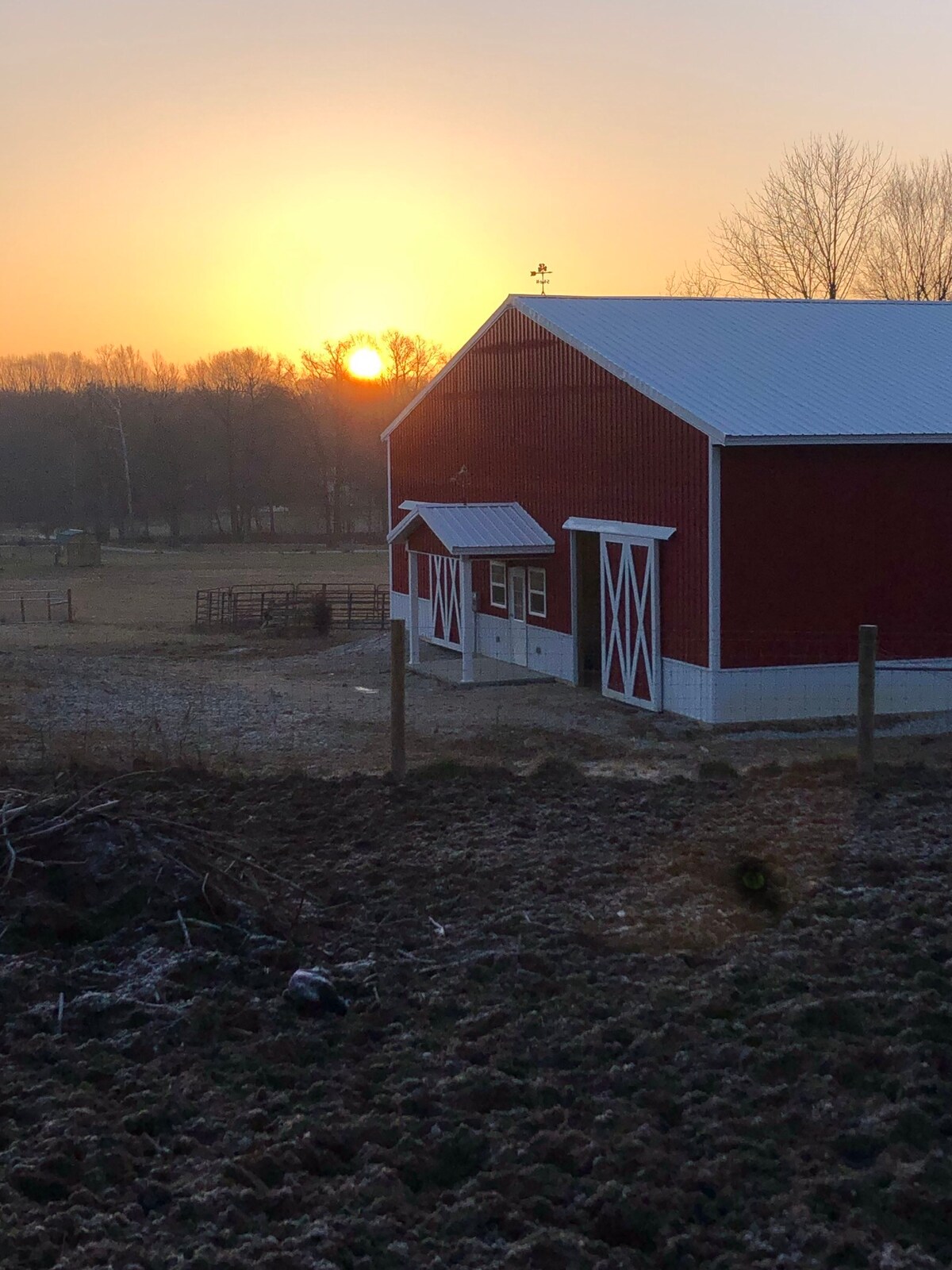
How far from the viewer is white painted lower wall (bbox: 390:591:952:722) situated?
638 inches

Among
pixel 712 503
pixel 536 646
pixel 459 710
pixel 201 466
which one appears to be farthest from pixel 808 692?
pixel 201 466

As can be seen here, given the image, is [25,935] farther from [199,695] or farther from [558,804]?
[199,695]

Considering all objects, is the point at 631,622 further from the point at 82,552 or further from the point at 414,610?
the point at 82,552

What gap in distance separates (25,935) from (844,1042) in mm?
3760

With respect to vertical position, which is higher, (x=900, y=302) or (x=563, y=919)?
(x=900, y=302)

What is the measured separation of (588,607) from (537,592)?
56.4 inches

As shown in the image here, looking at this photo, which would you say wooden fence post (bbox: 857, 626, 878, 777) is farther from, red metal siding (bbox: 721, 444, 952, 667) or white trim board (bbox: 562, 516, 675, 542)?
white trim board (bbox: 562, 516, 675, 542)

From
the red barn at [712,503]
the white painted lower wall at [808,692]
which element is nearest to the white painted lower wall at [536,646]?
the red barn at [712,503]

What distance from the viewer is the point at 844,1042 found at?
5441 mm

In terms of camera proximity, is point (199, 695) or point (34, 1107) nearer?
point (34, 1107)

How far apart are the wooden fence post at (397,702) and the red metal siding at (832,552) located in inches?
258

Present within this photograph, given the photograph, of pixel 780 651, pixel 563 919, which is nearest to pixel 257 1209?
pixel 563 919

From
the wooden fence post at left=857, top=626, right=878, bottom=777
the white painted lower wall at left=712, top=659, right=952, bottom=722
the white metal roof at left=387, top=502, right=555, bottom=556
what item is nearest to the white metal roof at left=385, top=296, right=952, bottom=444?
the white painted lower wall at left=712, top=659, right=952, bottom=722

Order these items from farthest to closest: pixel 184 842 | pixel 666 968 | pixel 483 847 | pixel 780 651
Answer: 1. pixel 780 651
2. pixel 483 847
3. pixel 184 842
4. pixel 666 968
